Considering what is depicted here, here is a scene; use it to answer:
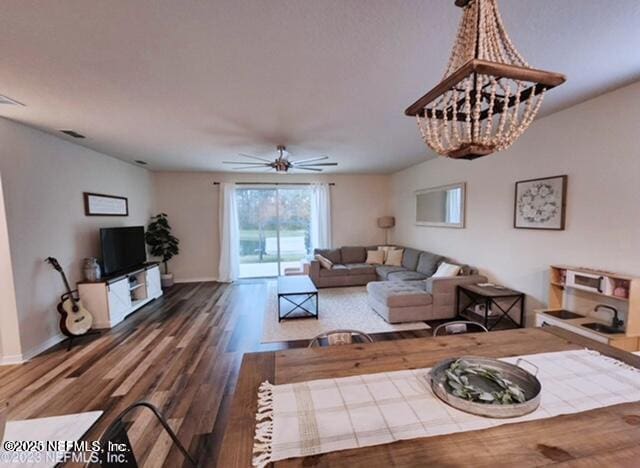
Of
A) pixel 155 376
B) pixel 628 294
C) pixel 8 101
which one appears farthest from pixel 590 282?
pixel 8 101

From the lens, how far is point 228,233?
621cm

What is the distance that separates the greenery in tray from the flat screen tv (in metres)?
4.67

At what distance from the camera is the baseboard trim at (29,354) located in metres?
2.83

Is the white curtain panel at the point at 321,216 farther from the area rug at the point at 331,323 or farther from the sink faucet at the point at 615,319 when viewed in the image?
the sink faucet at the point at 615,319

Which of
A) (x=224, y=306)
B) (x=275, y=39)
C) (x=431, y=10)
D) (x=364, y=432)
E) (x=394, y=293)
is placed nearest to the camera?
(x=364, y=432)

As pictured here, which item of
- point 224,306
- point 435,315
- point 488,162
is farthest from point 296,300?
point 488,162

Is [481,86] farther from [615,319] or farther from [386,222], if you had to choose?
[386,222]

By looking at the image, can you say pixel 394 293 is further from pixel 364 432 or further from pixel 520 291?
pixel 364 432

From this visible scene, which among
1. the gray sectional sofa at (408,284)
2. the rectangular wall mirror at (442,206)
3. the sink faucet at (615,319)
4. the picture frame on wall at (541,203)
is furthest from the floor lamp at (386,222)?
the sink faucet at (615,319)

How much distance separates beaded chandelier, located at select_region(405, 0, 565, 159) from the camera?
0.81m

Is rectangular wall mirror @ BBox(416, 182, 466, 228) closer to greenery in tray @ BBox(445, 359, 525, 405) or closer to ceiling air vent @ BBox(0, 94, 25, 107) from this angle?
greenery in tray @ BBox(445, 359, 525, 405)

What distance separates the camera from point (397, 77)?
83.3 inches

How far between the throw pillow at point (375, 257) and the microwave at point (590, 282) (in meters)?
3.61

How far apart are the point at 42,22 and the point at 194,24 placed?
2.61 feet
